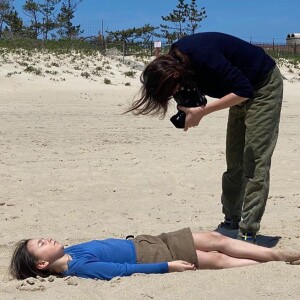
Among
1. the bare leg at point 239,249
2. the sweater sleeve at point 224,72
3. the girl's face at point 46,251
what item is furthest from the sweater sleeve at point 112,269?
the sweater sleeve at point 224,72

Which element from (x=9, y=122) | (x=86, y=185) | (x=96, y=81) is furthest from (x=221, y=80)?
(x=96, y=81)

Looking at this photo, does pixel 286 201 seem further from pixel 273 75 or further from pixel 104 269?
pixel 104 269

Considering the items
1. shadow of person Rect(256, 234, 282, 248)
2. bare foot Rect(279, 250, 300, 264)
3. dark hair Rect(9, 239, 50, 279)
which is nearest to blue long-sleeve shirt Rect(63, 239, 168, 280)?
dark hair Rect(9, 239, 50, 279)

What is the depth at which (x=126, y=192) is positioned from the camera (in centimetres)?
624

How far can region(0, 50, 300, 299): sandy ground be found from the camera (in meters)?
3.55

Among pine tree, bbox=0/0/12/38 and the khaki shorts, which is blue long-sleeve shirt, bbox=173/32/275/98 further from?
pine tree, bbox=0/0/12/38

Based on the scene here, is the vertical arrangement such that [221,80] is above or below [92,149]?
above

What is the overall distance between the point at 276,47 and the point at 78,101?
24.0 meters

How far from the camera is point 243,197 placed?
4.74 m

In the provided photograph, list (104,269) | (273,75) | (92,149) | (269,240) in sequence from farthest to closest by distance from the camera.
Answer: (92,149) → (269,240) → (273,75) → (104,269)

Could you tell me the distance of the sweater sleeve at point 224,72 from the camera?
3.86 meters

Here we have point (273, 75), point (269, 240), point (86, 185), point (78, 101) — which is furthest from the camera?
point (78, 101)

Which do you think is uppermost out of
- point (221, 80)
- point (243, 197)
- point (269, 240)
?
point (221, 80)

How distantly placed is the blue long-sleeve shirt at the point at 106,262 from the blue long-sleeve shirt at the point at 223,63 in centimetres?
116
